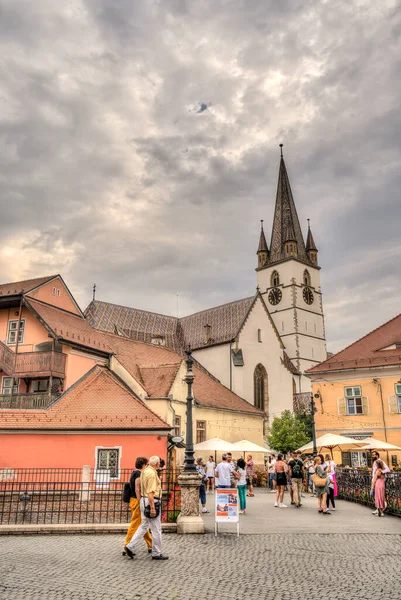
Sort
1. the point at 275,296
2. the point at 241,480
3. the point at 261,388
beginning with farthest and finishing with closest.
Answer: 1. the point at 275,296
2. the point at 261,388
3. the point at 241,480

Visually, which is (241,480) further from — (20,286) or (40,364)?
(20,286)

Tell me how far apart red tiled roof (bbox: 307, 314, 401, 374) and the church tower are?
43.4m

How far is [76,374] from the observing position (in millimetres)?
28344

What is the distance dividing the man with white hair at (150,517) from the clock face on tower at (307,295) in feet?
247

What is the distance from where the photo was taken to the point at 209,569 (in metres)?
8.49

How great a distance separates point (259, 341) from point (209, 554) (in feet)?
131

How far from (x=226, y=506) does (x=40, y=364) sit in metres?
17.4

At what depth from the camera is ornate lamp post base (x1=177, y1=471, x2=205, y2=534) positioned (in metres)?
12.2

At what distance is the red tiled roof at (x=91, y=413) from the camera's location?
2345 centimetres

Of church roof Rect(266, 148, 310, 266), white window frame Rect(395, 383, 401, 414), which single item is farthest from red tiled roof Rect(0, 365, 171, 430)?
church roof Rect(266, 148, 310, 266)

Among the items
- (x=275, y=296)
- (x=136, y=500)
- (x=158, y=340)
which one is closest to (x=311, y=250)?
(x=275, y=296)

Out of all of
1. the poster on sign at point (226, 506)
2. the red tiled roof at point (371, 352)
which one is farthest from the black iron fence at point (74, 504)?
the red tiled roof at point (371, 352)

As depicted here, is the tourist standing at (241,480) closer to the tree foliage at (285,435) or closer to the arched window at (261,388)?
the tree foliage at (285,435)

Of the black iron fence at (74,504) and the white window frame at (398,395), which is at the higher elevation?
the white window frame at (398,395)
